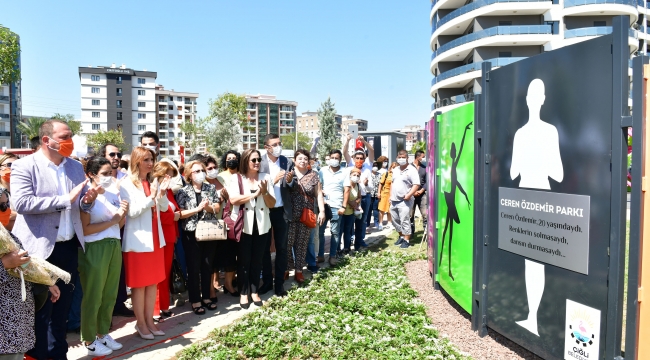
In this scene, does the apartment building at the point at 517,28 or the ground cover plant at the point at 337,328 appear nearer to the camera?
the ground cover plant at the point at 337,328

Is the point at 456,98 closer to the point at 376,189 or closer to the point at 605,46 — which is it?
the point at 376,189

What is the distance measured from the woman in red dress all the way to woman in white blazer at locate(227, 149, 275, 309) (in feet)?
2.44

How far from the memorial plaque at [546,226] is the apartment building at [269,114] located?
429 ft

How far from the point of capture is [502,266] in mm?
4242

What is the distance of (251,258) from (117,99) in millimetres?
99564

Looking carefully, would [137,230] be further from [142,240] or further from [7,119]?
[7,119]

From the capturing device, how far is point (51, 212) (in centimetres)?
390

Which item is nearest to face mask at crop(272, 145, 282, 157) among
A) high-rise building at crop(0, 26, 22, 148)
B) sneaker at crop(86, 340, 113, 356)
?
sneaker at crop(86, 340, 113, 356)

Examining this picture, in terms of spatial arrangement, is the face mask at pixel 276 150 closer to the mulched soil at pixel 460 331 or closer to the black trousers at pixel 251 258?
the black trousers at pixel 251 258

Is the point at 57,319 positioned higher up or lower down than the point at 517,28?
lower down

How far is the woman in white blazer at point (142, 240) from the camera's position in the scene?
4.72 metres

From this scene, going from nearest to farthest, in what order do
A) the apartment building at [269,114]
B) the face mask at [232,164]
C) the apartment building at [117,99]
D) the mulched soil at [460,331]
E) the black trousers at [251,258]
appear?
the mulched soil at [460,331]
the black trousers at [251,258]
the face mask at [232,164]
the apartment building at [117,99]
the apartment building at [269,114]

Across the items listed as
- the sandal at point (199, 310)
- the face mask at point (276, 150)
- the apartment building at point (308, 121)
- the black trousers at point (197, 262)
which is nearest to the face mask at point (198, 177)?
the black trousers at point (197, 262)

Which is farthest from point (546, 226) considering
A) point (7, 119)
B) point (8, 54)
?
point (7, 119)
